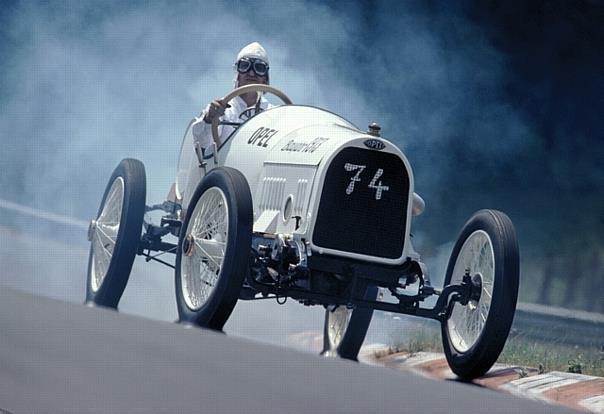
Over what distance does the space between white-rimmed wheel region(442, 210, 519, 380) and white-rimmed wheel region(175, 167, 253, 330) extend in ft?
3.35

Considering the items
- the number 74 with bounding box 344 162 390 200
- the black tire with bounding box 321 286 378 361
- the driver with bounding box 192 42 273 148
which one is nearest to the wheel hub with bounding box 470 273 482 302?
the number 74 with bounding box 344 162 390 200

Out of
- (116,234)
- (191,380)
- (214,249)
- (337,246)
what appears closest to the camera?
(191,380)

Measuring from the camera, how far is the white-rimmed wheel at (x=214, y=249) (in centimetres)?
620

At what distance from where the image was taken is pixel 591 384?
21.9 feet

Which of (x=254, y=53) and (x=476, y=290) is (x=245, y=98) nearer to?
(x=254, y=53)

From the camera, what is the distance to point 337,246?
6449 millimetres

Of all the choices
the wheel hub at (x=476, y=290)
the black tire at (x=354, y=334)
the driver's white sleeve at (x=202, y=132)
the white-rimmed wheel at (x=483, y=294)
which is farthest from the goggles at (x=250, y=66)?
the wheel hub at (x=476, y=290)

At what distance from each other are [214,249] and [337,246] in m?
0.56

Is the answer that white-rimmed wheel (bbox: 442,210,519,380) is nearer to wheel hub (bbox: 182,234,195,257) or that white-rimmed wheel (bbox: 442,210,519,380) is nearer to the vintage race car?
the vintage race car

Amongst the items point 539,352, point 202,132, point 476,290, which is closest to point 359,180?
point 476,290

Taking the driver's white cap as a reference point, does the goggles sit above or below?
below

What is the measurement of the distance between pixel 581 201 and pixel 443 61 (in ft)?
7.39

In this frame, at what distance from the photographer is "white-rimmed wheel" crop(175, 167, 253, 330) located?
6203mm

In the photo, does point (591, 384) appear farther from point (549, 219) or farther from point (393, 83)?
point (393, 83)
